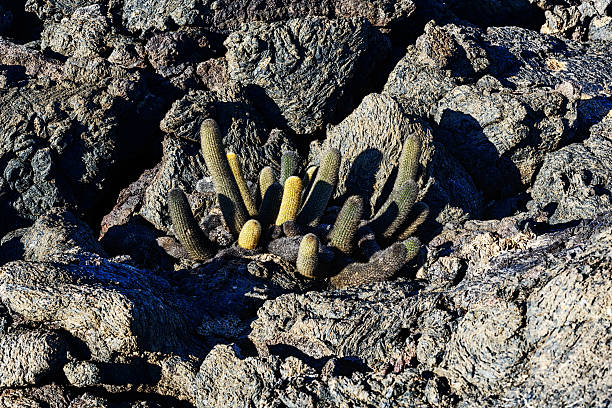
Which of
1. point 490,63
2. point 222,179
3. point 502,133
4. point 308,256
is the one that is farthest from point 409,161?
point 490,63

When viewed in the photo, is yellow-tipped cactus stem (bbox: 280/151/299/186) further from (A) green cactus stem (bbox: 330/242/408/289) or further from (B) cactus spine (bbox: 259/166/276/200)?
(A) green cactus stem (bbox: 330/242/408/289)

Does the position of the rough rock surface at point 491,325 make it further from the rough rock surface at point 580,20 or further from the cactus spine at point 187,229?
the rough rock surface at point 580,20

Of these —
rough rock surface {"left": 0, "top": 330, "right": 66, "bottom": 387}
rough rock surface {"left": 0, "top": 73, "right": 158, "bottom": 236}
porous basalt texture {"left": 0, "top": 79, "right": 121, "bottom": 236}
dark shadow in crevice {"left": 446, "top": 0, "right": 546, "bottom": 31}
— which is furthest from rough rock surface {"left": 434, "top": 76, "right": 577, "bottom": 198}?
rough rock surface {"left": 0, "top": 330, "right": 66, "bottom": 387}

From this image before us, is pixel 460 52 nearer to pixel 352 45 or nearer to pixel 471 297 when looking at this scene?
pixel 352 45

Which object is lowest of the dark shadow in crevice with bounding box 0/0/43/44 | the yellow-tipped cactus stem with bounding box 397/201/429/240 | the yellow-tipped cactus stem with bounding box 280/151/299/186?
the yellow-tipped cactus stem with bounding box 397/201/429/240

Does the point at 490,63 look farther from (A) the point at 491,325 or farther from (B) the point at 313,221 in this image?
(A) the point at 491,325

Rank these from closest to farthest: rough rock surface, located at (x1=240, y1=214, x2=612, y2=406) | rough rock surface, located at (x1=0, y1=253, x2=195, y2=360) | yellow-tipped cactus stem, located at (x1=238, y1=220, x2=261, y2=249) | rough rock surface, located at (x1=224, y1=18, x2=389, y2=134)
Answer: rough rock surface, located at (x1=240, y1=214, x2=612, y2=406), rough rock surface, located at (x1=0, y1=253, x2=195, y2=360), yellow-tipped cactus stem, located at (x1=238, y1=220, x2=261, y2=249), rough rock surface, located at (x1=224, y1=18, x2=389, y2=134)

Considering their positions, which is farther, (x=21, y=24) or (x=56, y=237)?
(x=21, y=24)
